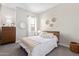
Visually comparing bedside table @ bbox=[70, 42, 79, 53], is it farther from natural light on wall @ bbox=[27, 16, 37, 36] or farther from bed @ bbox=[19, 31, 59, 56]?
natural light on wall @ bbox=[27, 16, 37, 36]

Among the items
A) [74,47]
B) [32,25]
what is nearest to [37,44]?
[32,25]

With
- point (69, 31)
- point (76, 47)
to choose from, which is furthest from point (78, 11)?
point (76, 47)

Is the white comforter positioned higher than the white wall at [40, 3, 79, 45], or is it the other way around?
the white wall at [40, 3, 79, 45]

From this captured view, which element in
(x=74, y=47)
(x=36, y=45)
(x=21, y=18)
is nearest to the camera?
(x=21, y=18)

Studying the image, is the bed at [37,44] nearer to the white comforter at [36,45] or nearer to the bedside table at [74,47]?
the white comforter at [36,45]

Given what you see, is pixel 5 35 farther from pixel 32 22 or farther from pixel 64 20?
pixel 64 20

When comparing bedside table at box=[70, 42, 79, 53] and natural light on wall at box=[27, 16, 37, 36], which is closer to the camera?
natural light on wall at box=[27, 16, 37, 36]

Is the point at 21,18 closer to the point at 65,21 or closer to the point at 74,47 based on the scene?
the point at 65,21

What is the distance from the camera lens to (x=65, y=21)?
7.35 feet

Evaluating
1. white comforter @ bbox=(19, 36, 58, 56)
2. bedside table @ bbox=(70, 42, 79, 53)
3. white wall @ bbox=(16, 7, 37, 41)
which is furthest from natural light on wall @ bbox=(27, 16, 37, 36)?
bedside table @ bbox=(70, 42, 79, 53)

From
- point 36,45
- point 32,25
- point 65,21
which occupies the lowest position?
point 36,45

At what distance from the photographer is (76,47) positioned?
244 centimetres

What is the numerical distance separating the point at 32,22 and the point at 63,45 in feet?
3.49

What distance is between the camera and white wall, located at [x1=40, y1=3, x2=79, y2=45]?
2150 mm
